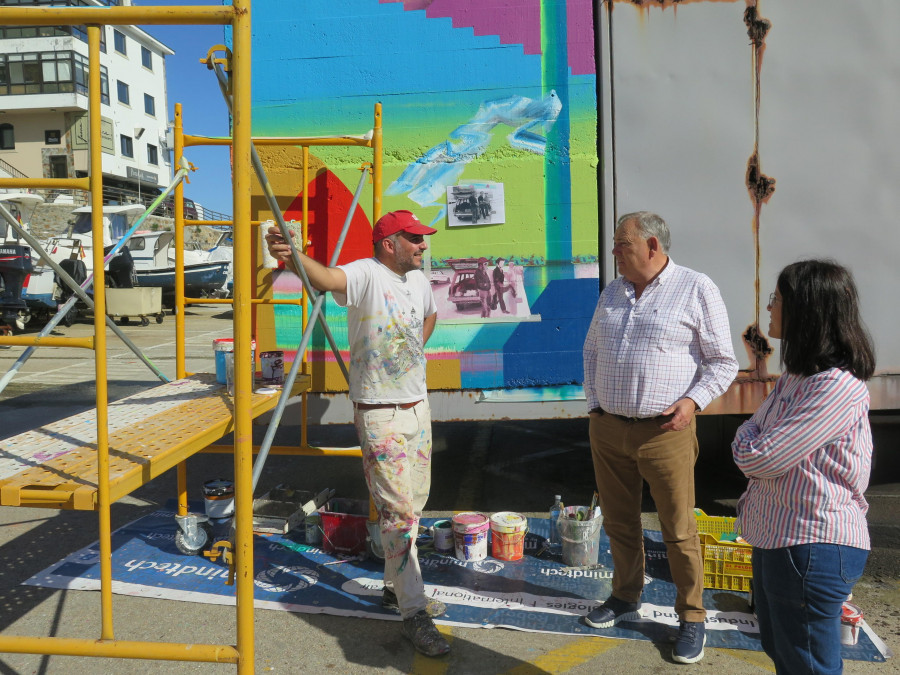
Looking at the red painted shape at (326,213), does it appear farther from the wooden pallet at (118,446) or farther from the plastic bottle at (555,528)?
the plastic bottle at (555,528)

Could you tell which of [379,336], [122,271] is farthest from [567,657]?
[122,271]

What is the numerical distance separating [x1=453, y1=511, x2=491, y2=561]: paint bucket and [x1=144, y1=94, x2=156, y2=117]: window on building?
4586 centimetres

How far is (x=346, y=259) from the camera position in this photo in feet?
13.6

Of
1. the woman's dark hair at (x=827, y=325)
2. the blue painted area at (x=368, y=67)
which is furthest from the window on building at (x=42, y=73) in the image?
the woman's dark hair at (x=827, y=325)

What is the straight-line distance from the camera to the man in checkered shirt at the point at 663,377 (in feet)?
8.95

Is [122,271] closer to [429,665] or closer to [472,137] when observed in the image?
[472,137]

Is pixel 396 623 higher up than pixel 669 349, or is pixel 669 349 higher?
pixel 669 349

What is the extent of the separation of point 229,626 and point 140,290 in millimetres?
15192

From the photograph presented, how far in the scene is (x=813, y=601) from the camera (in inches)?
71.3

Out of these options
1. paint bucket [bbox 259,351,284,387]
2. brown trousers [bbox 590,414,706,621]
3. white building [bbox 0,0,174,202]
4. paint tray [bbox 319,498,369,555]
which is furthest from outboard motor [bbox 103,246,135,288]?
white building [bbox 0,0,174,202]

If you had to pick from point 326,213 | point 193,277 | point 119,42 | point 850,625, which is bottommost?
point 850,625

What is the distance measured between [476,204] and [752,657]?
8.68 feet

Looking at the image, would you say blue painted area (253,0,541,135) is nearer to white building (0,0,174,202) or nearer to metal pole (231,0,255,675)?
metal pole (231,0,255,675)

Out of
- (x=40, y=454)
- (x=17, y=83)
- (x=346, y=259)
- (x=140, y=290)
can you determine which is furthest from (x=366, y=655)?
(x=17, y=83)
